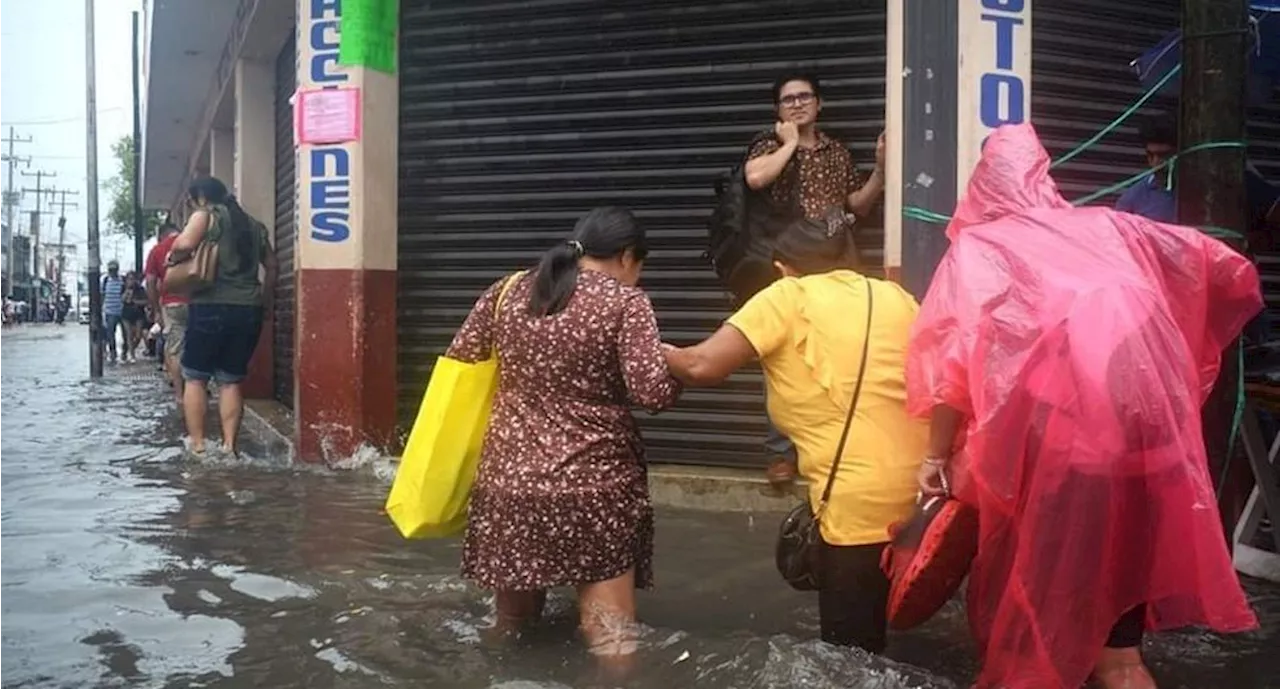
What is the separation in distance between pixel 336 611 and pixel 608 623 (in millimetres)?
1217

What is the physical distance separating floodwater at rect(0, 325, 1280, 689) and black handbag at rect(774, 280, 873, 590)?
198 millimetres

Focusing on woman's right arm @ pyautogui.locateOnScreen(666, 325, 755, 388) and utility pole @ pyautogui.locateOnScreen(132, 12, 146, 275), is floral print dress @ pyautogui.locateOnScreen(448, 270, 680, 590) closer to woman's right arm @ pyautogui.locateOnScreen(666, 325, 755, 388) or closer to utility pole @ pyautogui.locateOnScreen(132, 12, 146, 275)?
woman's right arm @ pyautogui.locateOnScreen(666, 325, 755, 388)

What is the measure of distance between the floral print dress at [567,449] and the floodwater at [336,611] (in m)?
0.33

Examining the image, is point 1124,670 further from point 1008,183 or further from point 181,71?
point 181,71

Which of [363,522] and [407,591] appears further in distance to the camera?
[363,522]

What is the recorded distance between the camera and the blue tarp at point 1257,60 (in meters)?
4.77

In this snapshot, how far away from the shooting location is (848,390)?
3316mm

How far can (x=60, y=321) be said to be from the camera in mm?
68500

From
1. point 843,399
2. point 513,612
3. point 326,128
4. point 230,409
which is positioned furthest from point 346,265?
point 843,399

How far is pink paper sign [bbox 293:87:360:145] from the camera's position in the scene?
23.5ft

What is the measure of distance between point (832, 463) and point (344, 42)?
4858 millimetres

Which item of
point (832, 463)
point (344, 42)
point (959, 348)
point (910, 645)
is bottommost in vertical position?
point (910, 645)

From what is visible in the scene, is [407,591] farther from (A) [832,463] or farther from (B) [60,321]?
(B) [60,321]

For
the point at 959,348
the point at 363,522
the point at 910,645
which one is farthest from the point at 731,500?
the point at 959,348
